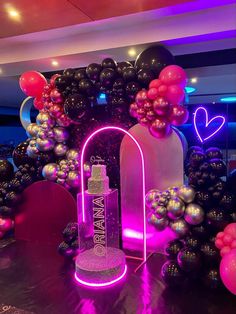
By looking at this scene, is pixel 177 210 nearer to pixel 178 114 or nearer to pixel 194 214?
pixel 194 214

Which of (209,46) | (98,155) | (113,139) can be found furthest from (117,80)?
(209,46)

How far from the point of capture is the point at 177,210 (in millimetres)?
1980

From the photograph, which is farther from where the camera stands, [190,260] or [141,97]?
[141,97]

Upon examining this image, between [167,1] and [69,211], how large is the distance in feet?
6.15

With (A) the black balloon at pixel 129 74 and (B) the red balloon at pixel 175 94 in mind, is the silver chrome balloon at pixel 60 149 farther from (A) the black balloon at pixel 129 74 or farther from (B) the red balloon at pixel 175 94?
(B) the red balloon at pixel 175 94

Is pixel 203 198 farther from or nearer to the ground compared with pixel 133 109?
nearer to the ground

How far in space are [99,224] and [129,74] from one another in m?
1.13

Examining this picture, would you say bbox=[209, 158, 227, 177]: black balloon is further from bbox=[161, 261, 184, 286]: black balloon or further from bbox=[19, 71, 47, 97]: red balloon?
bbox=[19, 71, 47, 97]: red balloon

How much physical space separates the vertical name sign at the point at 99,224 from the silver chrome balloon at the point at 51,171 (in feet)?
2.40

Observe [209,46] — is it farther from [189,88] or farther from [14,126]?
[14,126]

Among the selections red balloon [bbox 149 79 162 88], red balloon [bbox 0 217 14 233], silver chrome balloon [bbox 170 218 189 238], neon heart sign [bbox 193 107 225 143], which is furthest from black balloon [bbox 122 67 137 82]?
red balloon [bbox 0 217 14 233]

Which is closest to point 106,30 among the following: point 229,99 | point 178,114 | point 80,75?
point 80,75

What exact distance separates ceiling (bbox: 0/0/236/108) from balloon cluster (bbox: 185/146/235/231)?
1.11 meters

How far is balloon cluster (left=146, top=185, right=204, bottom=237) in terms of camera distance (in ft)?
6.37
